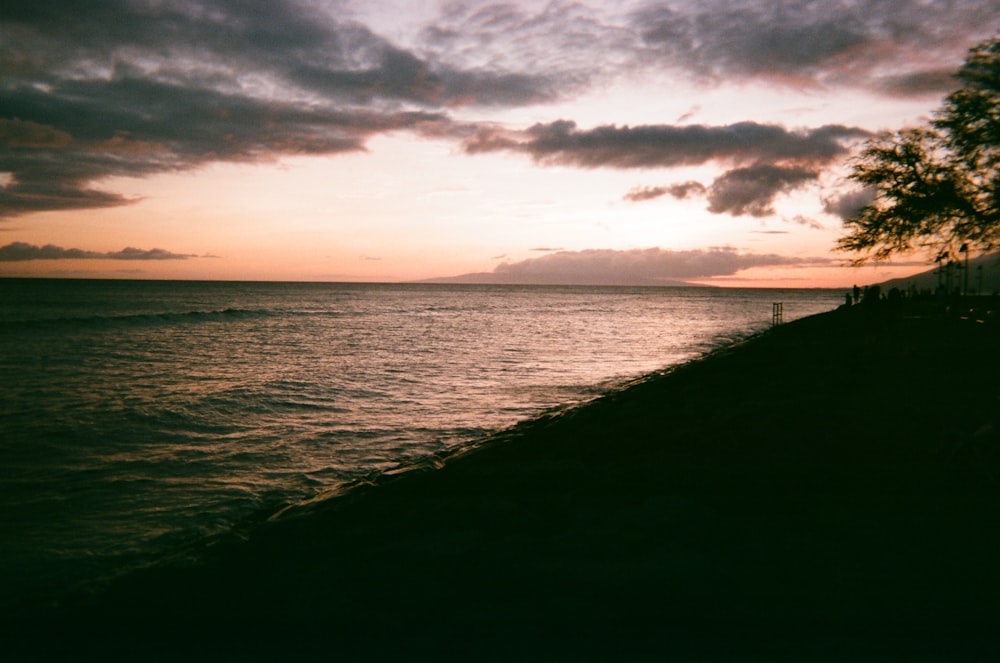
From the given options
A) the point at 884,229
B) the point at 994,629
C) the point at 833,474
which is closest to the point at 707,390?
the point at 833,474

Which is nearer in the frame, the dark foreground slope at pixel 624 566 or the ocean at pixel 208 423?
the dark foreground slope at pixel 624 566

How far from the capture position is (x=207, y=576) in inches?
246

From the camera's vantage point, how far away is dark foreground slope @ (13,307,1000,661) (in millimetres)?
4629

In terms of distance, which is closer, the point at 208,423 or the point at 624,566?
the point at 624,566

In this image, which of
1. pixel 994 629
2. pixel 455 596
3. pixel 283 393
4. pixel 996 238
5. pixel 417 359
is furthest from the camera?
pixel 417 359

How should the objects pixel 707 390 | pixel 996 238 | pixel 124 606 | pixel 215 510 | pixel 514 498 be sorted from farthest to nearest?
pixel 996 238 → pixel 707 390 → pixel 215 510 → pixel 514 498 → pixel 124 606

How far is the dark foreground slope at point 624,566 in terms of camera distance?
463 cm

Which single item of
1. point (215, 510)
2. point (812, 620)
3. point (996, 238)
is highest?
point (996, 238)

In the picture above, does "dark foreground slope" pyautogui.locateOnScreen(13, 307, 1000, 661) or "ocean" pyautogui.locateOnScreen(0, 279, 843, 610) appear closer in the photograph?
"dark foreground slope" pyautogui.locateOnScreen(13, 307, 1000, 661)

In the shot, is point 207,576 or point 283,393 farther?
point 283,393

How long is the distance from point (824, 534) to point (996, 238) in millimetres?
23924

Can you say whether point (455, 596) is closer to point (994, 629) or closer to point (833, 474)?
point (994, 629)

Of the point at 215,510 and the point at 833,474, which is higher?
the point at 833,474

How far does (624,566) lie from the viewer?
579cm
